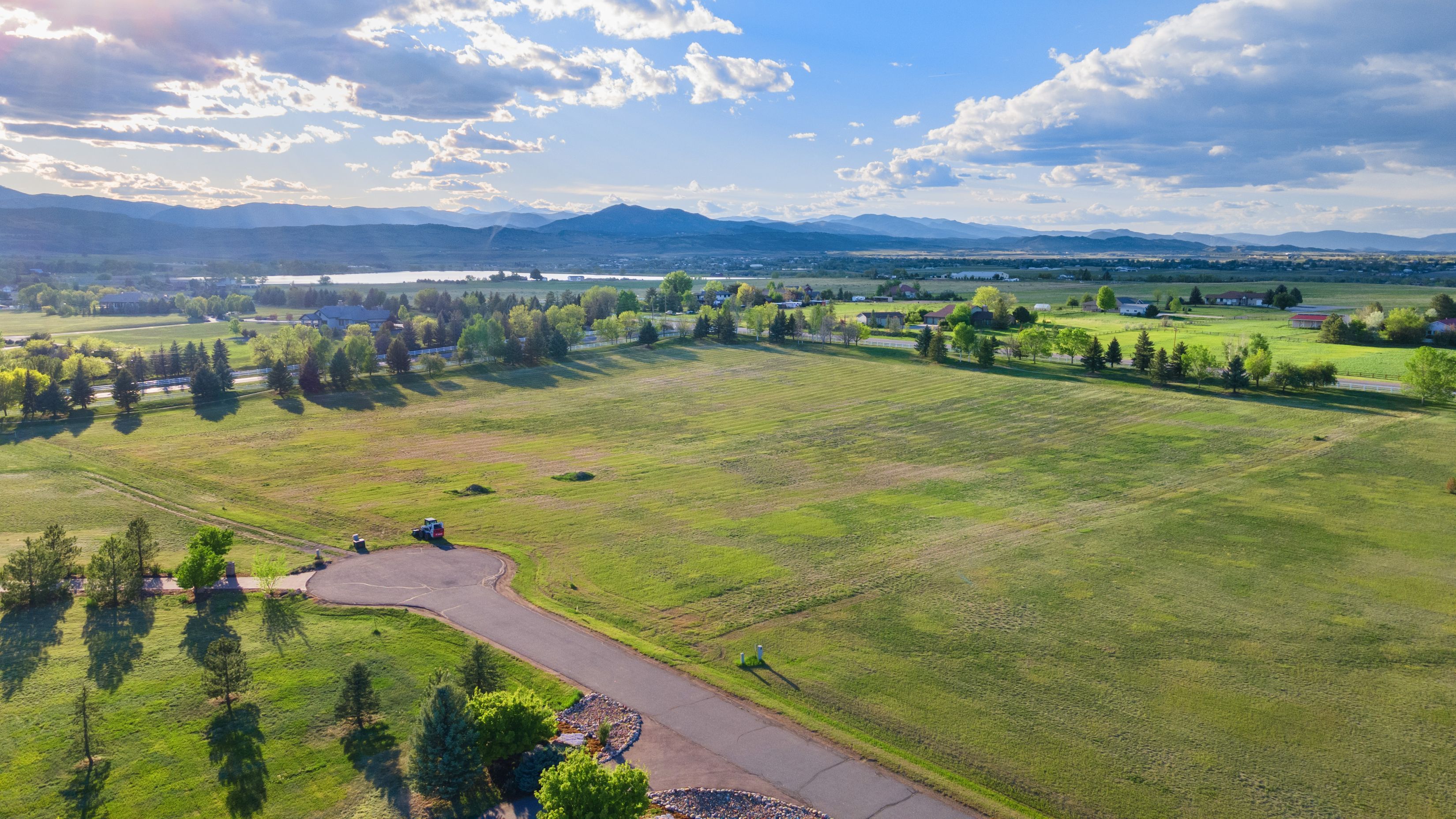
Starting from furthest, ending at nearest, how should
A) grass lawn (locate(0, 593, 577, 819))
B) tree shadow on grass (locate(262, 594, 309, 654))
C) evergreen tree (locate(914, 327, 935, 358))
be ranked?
evergreen tree (locate(914, 327, 935, 358)) < tree shadow on grass (locate(262, 594, 309, 654)) < grass lawn (locate(0, 593, 577, 819))

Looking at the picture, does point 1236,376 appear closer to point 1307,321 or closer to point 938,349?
point 938,349

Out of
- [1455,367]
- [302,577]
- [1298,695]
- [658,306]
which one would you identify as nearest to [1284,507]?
[1298,695]

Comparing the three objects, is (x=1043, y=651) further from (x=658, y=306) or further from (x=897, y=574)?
(x=658, y=306)

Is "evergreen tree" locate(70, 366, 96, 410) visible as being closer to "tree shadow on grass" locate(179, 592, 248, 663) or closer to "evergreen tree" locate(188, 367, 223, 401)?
"evergreen tree" locate(188, 367, 223, 401)

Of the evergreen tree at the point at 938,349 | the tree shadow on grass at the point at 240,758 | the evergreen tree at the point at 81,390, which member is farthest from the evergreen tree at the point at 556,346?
the tree shadow on grass at the point at 240,758

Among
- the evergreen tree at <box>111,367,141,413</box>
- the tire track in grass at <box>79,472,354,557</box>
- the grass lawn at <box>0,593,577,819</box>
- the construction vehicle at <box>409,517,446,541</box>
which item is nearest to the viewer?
the grass lawn at <box>0,593,577,819</box>

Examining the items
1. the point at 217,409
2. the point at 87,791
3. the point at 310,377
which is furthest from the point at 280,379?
the point at 87,791

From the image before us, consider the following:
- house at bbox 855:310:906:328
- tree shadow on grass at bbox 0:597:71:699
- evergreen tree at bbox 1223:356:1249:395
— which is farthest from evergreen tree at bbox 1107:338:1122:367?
tree shadow on grass at bbox 0:597:71:699
